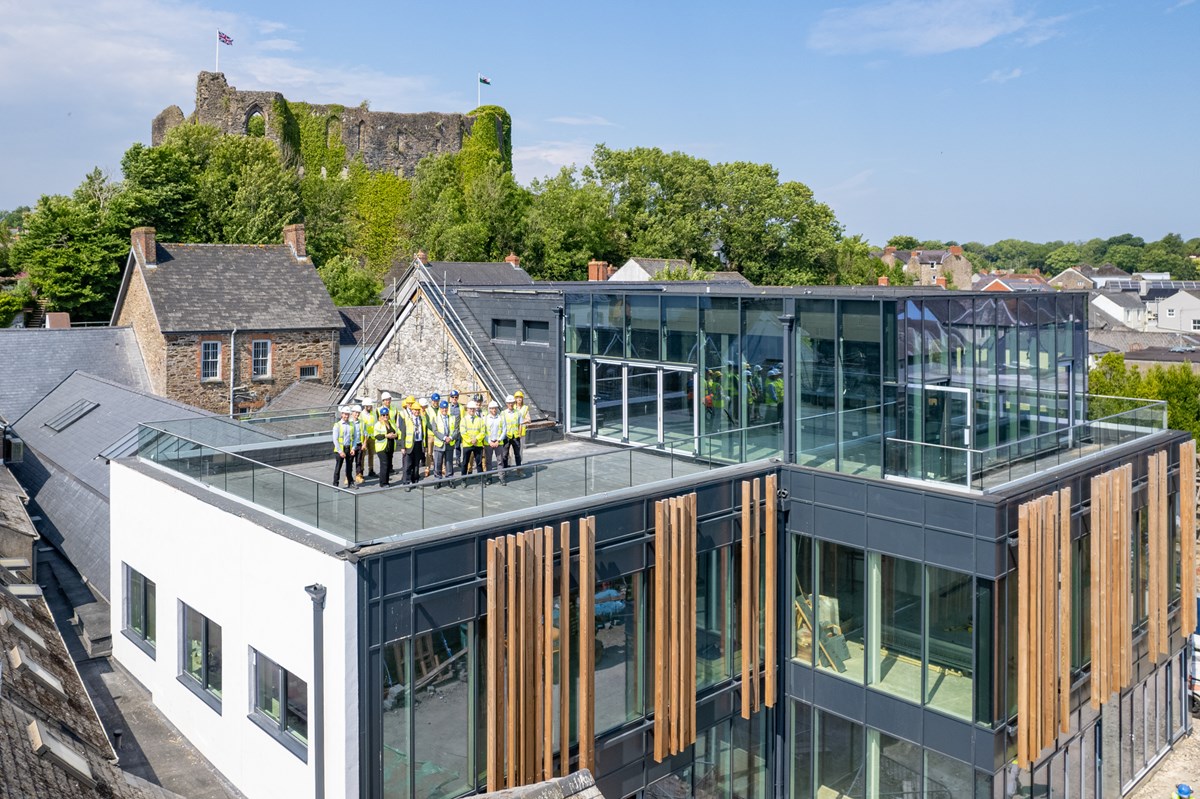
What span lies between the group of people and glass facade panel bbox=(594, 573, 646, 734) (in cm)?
246

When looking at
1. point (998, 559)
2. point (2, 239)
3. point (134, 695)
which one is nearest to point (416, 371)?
point (134, 695)

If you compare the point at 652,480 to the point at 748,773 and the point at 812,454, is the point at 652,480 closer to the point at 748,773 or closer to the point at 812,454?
the point at 812,454

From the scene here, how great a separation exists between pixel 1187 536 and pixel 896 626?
26.5 feet

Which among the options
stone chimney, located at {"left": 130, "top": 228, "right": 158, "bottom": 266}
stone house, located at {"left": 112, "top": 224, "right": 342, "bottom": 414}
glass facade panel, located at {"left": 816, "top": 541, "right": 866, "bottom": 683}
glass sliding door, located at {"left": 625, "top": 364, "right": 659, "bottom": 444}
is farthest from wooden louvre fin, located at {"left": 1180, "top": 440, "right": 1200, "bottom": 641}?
stone chimney, located at {"left": 130, "top": 228, "right": 158, "bottom": 266}

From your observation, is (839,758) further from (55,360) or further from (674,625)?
(55,360)

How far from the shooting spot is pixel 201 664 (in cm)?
1488

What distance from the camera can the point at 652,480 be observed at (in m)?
14.5

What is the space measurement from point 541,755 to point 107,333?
2927cm

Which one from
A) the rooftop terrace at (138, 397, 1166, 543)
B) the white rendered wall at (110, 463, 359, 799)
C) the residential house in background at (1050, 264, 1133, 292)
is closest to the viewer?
the white rendered wall at (110, 463, 359, 799)

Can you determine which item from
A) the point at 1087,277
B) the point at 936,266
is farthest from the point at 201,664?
the point at 1087,277

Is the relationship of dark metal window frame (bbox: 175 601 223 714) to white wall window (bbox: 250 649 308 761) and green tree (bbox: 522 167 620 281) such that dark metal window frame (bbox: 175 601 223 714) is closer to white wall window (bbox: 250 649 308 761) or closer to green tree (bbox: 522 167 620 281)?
white wall window (bbox: 250 649 308 761)

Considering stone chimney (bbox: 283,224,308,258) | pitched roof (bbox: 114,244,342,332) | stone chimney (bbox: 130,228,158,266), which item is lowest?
pitched roof (bbox: 114,244,342,332)

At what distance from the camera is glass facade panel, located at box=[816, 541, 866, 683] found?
49.9ft

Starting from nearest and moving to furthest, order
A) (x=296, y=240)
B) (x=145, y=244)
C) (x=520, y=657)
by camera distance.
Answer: (x=520, y=657) < (x=145, y=244) < (x=296, y=240)
